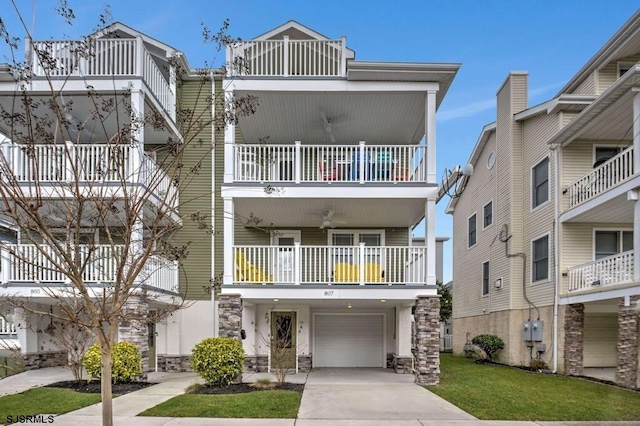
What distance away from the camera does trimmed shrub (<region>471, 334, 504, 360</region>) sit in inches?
703

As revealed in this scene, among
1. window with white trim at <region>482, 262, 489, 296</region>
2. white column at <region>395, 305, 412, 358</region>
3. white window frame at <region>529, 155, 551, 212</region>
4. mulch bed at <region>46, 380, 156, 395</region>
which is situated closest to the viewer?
mulch bed at <region>46, 380, 156, 395</region>

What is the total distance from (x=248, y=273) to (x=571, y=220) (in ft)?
34.0

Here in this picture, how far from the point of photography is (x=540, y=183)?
16609 millimetres

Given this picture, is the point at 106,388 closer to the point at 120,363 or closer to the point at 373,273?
the point at 120,363

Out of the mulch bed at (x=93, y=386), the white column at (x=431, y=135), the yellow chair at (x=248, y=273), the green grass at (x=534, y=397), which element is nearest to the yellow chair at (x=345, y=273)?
the yellow chair at (x=248, y=273)

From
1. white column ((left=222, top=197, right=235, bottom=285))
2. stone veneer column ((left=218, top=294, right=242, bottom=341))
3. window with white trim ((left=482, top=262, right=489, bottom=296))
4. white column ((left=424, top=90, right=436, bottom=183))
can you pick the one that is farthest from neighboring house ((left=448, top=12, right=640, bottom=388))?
white column ((left=222, top=197, right=235, bottom=285))

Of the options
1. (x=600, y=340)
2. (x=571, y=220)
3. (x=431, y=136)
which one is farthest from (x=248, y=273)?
(x=600, y=340)

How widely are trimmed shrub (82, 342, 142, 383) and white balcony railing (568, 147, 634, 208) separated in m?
13.5

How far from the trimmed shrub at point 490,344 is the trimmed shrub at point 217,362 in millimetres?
10984

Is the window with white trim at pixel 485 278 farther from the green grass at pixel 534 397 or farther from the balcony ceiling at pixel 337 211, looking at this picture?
the balcony ceiling at pixel 337 211

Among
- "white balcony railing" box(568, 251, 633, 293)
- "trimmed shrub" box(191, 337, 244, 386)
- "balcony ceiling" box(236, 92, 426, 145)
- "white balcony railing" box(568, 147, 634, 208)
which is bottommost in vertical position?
"trimmed shrub" box(191, 337, 244, 386)

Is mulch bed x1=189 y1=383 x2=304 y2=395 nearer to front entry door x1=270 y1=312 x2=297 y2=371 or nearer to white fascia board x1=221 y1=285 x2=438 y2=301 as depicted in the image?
white fascia board x1=221 y1=285 x2=438 y2=301

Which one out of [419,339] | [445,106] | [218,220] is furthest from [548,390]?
[218,220]

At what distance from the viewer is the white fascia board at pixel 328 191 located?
41.3 ft
